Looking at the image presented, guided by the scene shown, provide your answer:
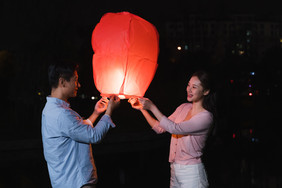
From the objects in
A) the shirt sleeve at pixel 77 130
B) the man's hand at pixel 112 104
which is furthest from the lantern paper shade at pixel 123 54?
the shirt sleeve at pixel 77 130

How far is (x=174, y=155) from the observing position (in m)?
3.04

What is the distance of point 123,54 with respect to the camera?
2.72m

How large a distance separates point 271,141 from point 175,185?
9764mm

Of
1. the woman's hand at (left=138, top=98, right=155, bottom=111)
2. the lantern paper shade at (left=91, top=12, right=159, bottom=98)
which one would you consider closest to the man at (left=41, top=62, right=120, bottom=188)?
the lantern paper shade at (left=91, top=12, right=159, bottom=98)

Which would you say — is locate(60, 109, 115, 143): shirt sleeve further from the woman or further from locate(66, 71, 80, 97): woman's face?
the woman

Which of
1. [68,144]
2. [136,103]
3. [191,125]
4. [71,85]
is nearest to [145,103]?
[136,103]

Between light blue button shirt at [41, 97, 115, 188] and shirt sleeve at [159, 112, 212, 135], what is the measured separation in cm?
61

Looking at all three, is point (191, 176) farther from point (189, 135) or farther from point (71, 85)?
point (71, 85)

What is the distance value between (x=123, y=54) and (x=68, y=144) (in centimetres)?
90

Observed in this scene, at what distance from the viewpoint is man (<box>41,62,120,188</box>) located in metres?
2.42

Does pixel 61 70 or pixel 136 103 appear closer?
pixel 61 70

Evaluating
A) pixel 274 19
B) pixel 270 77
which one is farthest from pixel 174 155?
pixel 274 19

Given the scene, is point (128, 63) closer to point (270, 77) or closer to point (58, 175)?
point (58, 175)

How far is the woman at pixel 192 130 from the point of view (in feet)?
9.46
